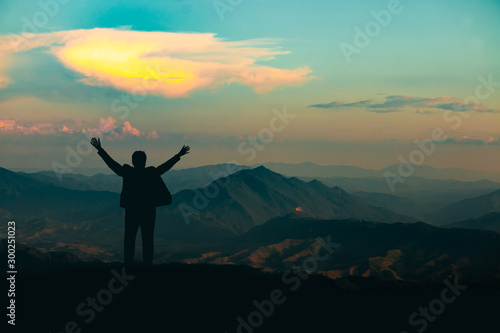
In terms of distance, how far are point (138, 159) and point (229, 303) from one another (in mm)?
14567

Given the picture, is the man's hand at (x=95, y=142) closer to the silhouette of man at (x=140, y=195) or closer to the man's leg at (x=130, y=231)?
the silhouette of man at (x=140, y=195)

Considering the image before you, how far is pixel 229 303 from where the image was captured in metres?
24.0

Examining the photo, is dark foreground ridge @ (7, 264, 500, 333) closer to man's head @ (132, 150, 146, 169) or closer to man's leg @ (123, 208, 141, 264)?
man's leg @ (123, 208, 141, 264)

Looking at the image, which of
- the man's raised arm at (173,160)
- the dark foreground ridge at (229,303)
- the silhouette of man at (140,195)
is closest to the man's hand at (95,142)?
the silhouette of man at (140,195)

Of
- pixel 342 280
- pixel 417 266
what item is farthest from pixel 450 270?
pixel 342 280

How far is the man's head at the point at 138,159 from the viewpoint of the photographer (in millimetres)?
34375

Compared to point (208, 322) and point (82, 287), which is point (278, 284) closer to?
point (208, 322)

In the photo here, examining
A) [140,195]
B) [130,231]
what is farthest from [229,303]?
[140,195]

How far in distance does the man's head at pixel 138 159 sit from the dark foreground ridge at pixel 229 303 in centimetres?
865

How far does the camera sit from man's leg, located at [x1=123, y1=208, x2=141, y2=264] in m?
33.1

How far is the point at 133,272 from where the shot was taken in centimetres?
2805

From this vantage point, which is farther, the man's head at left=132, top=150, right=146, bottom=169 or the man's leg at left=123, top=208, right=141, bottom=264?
the man's head at left=132, top=150, right=146, bottom=169

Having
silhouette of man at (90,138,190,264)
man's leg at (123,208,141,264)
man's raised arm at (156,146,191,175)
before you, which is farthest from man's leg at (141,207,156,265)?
man's raised arm at (156,146,191,175)

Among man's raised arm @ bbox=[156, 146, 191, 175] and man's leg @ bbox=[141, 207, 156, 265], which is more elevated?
man's raised arm @ bbox=[156, 146, 191, 175]
